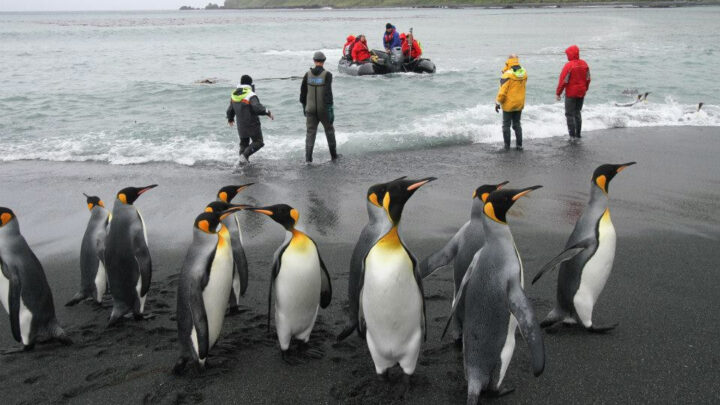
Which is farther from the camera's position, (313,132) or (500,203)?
(313,132)

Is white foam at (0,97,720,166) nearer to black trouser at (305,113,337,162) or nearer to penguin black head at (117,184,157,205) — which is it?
black trouser at (305,113,337,162)

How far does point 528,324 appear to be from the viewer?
9.51 ft

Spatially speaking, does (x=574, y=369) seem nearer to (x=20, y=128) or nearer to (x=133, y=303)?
(x=133, y=303)

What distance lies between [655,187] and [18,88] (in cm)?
1950

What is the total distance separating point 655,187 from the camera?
721 centimetres

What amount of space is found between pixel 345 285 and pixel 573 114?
7.22 metres

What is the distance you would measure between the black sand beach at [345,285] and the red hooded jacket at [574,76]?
55.5 inches

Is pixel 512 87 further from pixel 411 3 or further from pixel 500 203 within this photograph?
pixel 411 3

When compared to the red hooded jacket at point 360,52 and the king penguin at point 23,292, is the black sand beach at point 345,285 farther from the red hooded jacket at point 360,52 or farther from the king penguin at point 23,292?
the red hooded jacket at point 360,52

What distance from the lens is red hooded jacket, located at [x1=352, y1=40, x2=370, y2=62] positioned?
20.1 metres

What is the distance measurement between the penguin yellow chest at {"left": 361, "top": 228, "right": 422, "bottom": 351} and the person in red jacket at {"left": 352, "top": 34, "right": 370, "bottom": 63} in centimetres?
1773

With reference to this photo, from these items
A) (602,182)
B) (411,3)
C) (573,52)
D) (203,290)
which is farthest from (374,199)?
(411,3)

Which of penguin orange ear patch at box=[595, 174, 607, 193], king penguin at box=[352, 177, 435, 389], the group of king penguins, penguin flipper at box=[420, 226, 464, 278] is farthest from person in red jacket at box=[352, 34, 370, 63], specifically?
king penguin at box=[352, 177, 435, 389]

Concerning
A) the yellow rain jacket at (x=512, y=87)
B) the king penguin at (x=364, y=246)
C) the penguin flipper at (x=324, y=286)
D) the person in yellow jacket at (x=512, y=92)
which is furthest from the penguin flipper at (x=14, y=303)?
the yellow rain jacket at (x=512, y=87)
